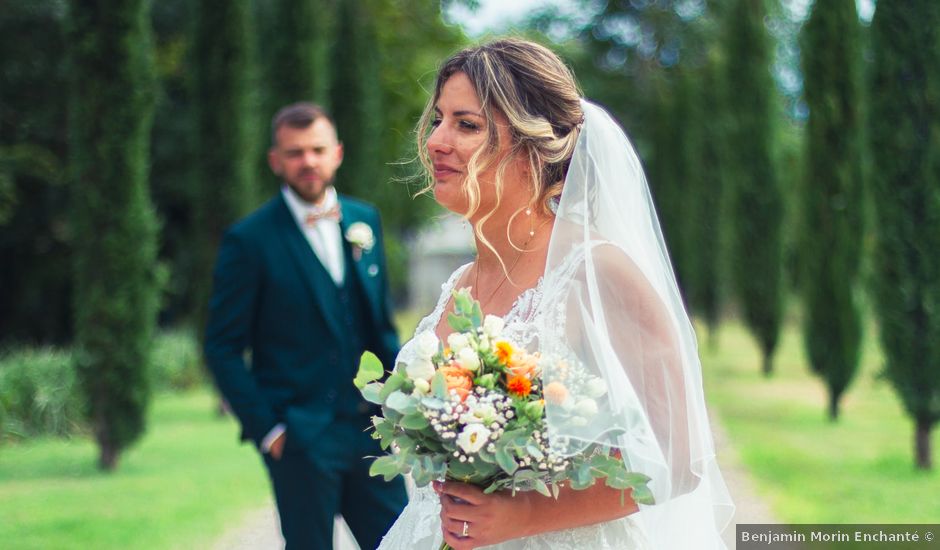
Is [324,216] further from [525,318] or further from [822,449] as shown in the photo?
[822,449]

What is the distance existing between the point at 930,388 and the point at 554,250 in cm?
796

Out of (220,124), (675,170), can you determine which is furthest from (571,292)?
(675,170)

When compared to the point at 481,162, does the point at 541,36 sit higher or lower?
higher

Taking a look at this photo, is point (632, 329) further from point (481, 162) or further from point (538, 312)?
point (481, 162)

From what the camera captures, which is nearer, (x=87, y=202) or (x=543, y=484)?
(x=543, y=484)

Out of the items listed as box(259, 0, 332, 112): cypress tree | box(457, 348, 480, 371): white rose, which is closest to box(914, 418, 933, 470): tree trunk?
box(457, 348, 480, 371): white rose

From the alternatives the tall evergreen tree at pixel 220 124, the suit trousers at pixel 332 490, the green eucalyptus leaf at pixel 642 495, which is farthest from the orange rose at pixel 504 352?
the tall evergreen tree at pixel 220 124

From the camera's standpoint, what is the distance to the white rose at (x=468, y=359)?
235cm

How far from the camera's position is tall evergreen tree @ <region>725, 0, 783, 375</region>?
60.0 ft

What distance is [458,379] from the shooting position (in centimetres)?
234

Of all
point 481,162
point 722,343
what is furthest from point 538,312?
point 722,343

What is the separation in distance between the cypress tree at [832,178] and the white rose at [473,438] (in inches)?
456

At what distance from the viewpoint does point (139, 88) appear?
1005 cm

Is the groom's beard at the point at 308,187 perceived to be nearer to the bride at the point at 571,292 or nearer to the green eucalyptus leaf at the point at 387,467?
the bride at the point at 571,292
